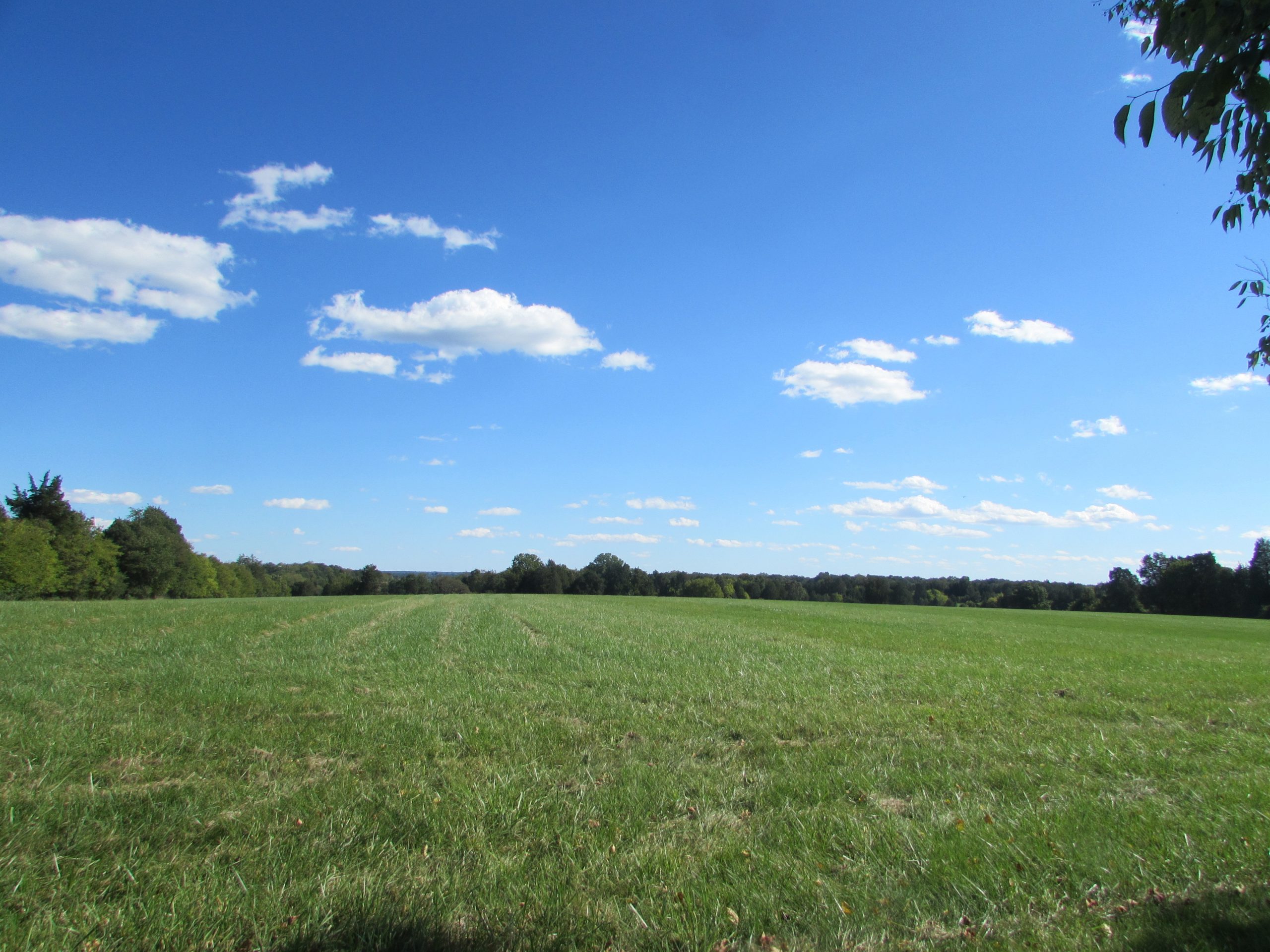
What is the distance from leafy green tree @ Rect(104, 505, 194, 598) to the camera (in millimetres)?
91750

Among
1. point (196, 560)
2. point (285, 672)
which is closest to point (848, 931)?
point (285, 672)

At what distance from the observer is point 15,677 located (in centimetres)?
996

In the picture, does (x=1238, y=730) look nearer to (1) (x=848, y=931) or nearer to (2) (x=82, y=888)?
(1) (x=848, y=931)

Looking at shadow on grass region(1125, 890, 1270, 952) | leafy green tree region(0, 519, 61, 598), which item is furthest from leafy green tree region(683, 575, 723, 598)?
shadow on grass region(1125, 890, 1270, 952)

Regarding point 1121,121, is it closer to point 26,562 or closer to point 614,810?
point 614,810

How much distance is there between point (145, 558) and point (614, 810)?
11386cm

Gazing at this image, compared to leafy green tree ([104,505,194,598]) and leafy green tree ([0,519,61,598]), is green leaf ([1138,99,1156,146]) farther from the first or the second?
leafy green tree ([104,505,194,598])

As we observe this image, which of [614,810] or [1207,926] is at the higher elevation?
[1207,926]

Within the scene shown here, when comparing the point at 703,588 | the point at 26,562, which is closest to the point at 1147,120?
the point at 26,562

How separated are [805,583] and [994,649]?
5200 inches

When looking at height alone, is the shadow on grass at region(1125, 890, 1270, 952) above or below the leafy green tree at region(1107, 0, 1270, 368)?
below

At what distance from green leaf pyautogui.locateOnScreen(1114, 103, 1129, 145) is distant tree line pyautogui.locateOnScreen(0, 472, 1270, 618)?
248 ft

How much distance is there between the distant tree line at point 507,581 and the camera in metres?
74.8

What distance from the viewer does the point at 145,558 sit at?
304 ft
